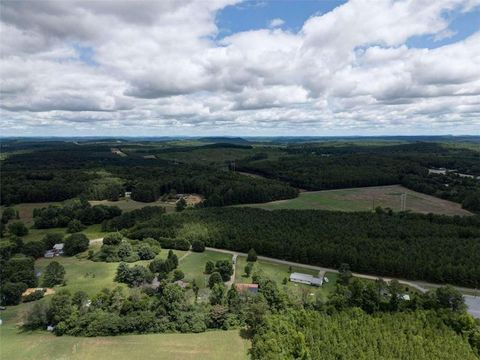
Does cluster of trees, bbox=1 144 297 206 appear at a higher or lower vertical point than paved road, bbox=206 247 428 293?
higher

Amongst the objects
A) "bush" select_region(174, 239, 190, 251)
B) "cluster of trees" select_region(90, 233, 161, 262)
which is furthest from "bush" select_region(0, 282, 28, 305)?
"bush" select_region(174, 239, 190, 251)

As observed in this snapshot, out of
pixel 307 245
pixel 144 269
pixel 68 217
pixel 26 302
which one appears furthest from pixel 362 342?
pixel 68 217

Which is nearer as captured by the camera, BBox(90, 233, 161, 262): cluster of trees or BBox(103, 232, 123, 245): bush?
BBox(90, 233, 161, 262): cluster of trees

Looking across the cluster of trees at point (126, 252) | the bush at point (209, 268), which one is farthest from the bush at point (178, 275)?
the cluster of trees at point (126, 252)

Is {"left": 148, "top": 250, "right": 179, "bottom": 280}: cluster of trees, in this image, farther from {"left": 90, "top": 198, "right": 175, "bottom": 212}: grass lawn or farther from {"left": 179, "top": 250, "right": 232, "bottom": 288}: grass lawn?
{"left": 90, "top": 198, "right": 175, "bottom": 212}: grass lawn

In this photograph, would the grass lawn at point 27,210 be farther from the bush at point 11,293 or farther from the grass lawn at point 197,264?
the grass lawn at point 197,264

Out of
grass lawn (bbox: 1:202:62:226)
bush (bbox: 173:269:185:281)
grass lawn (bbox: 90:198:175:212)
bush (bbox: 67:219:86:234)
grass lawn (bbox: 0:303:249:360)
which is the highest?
bush (bbox: 173:269:185:281)

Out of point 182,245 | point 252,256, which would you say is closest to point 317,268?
point 252,256

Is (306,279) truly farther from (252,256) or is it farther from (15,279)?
(15,279)
